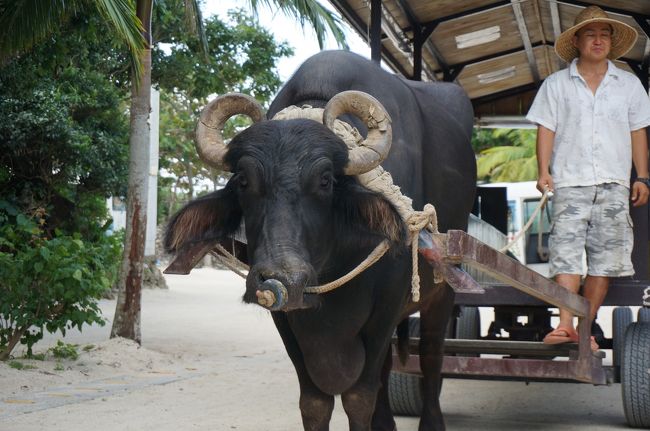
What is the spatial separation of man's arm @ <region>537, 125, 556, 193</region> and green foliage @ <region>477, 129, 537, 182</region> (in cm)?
2674

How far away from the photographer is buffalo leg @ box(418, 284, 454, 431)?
17.8 feet

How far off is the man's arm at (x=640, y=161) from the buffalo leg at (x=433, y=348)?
47.4 inches

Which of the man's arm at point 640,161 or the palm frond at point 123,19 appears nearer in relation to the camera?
the man's arm at point 640,161

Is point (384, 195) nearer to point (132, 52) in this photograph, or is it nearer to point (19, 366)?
point (132, 52)

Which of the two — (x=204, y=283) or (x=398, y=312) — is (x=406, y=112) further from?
(x=204, y=283)

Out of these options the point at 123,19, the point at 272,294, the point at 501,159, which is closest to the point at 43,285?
the point at 123,19

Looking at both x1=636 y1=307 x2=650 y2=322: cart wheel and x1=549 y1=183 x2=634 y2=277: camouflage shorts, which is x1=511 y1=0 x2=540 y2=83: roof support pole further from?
x1=636 y1=307 x2=650 y2=322: cart wheel

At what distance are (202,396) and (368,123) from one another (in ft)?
13.6

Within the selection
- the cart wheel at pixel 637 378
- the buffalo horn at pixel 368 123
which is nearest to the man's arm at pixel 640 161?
the cart wheel at pixel 637 378

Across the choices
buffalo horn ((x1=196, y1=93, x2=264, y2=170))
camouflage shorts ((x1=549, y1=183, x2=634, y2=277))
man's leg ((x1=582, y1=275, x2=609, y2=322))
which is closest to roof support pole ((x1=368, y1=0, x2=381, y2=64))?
camouflage shorts ((x1=549, y1=183, x2=634, y2=277))

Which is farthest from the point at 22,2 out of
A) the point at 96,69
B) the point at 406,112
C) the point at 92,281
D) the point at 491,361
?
the point at 96,69

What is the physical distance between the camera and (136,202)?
9055 mm

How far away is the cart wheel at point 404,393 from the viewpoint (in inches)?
244

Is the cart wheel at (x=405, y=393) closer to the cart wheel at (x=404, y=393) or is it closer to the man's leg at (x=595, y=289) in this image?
the cart wheel at (x=404, y=393)
